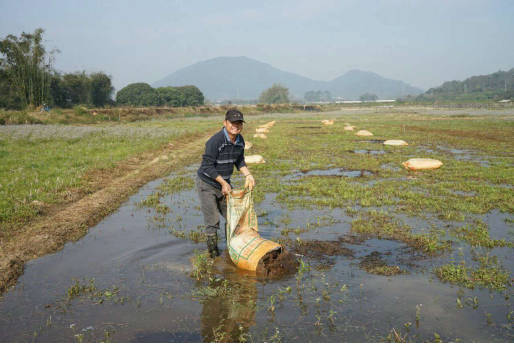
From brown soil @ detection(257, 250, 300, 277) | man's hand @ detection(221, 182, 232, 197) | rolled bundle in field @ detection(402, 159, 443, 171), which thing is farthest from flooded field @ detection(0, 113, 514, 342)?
rolled bundle in field @ detection(402, 159, 443, 171)

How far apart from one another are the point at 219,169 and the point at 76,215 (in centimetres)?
391

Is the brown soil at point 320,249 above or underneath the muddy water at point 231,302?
above

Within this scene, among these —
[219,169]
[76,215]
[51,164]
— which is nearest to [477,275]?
[219,169]

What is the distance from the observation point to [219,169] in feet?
16.9

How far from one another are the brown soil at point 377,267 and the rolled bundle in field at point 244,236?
1182 millimetres

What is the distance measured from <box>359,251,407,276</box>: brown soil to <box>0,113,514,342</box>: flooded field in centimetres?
1

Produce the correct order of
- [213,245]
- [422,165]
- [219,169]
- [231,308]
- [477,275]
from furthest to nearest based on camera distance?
[422,165], [213,245], [219,169], [477,275], [231,308]

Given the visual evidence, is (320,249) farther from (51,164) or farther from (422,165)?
(51,164)

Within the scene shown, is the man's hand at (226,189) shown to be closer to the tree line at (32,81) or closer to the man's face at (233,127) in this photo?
the man's face at (233,127)

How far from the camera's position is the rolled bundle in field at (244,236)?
4.79 meters

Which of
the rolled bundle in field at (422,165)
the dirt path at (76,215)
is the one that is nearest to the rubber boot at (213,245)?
the dirt path at (76,215)

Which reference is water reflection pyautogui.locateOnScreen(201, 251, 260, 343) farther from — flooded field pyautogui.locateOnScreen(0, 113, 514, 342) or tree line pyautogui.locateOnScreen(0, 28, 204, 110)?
tree line pyautogui.locateOnScreen(0, 28, 204, 110)

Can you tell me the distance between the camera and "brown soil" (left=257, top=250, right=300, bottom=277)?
15.7 feet

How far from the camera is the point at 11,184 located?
8797 mm
